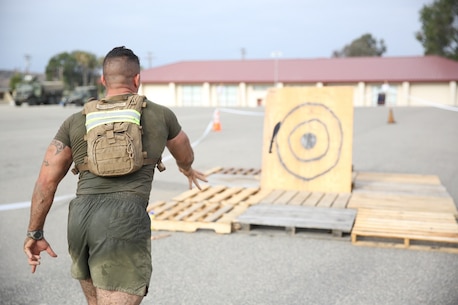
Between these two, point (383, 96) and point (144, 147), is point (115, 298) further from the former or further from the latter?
point (383, 96)

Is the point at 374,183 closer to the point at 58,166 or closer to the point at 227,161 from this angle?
the point at 227,161

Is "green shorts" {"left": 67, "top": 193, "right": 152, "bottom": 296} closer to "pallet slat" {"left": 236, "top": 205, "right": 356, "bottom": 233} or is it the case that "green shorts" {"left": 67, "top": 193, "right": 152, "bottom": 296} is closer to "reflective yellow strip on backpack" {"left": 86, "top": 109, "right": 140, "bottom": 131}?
"reflective yellow strip on backpack" {"left": 86, "top": 109, "right": 140, "bottom": 131}

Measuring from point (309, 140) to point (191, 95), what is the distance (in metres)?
49.4

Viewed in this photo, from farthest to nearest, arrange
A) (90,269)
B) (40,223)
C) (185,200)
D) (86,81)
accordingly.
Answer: (86,81) < (185,200) < (40,223) < (90,269)

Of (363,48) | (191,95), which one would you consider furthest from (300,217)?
(363,48)

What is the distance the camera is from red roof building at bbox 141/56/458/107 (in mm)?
50781

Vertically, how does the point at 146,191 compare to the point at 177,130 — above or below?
below

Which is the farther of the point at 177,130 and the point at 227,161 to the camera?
the point at 227,161

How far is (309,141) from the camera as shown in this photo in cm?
838

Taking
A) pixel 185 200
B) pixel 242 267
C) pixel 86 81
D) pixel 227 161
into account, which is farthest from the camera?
pixel 86 81

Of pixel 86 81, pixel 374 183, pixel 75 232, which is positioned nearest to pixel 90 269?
pixel 75 232

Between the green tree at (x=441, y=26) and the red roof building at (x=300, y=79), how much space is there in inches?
358

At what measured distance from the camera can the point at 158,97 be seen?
58.0m

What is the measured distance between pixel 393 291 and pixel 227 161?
325 inches
